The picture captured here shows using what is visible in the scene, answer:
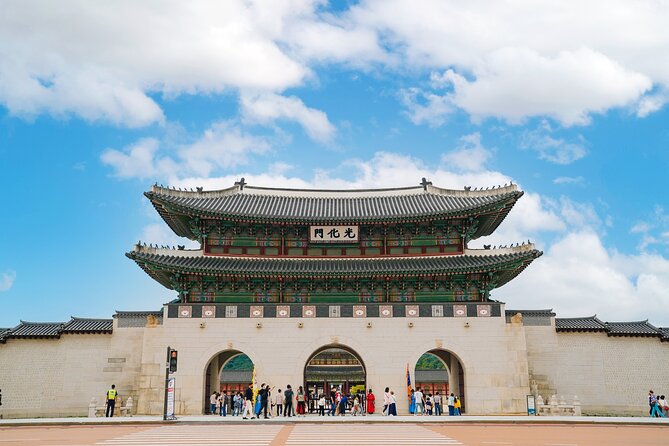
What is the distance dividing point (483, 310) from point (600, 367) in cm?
753

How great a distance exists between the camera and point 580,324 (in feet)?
117

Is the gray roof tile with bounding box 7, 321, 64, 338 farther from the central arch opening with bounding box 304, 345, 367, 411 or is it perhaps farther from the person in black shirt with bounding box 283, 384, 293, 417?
the central arch opening with bounding box 304, 345, 367, 411

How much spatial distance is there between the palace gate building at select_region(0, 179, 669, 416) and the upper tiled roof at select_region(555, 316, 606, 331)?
109mm

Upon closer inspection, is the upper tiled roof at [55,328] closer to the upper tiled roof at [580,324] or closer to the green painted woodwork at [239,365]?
the green painted woodwork at [239,365]

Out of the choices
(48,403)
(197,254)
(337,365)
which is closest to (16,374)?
(48,403)

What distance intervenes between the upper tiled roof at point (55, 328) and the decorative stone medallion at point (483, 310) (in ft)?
69.9

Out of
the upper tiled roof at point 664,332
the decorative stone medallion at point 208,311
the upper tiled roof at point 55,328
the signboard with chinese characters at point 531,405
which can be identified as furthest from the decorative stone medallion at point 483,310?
the upper tiled roof at point 55,328

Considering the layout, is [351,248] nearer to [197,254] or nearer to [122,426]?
[197,254]

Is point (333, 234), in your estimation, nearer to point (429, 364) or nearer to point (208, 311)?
point (208, 311)

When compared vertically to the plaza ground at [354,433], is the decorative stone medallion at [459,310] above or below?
above

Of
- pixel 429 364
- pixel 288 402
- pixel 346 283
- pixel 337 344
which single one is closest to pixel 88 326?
pixel 288 402

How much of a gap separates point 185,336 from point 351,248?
1124 cm

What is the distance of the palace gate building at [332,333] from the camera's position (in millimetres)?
33562

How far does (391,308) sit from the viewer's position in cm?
3447
